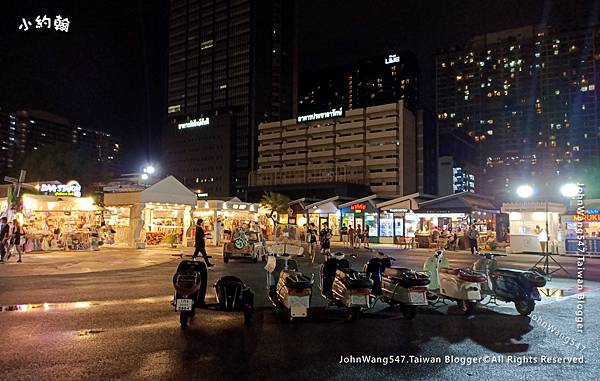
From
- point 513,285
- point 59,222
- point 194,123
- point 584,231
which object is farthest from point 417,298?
point 194,123

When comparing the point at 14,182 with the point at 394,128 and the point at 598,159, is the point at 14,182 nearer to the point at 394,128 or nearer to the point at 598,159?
the point at 394,128

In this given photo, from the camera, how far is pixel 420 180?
286 feet

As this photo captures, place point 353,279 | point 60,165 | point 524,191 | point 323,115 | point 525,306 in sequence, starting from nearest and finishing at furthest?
point 353,279
point 525,306
point 524,191
point 60,165
point 323,115

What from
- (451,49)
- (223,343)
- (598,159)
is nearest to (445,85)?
(451,49)

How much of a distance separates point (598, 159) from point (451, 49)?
244 feet

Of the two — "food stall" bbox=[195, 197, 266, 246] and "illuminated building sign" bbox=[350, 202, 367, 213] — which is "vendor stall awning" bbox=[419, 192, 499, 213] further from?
"food stall" bbox=[195, 197, 266, 246]

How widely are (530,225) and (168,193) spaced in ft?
62.7

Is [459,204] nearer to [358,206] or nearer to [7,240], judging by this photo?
[358,206]

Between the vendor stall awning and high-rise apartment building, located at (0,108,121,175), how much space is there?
61884 mm

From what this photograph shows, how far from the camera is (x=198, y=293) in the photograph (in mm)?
7512

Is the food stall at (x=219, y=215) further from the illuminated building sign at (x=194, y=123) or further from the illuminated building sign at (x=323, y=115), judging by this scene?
the illuminated building sign at (x=194, y=123)

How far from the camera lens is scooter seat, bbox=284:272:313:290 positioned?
7078mm

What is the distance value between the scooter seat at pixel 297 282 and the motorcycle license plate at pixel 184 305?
152cm

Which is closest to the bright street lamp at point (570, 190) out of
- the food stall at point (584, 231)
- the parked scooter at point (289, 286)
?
the food stall at point (584, 231)
